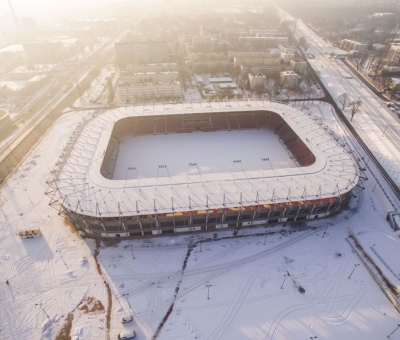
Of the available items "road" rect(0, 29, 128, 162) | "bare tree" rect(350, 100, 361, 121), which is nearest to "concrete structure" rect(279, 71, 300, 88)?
"bare tree" rect(350, 100, 361, 121)

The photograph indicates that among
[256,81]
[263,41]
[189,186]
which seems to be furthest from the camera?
[263,41]

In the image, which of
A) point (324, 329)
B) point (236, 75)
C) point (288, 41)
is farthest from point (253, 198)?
point (288, 41)

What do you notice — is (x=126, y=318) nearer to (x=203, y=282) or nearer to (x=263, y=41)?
(x=203, y=282)

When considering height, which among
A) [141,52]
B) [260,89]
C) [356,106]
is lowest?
[260,89]

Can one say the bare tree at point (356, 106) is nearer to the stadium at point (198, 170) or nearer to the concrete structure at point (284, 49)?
the stadium at point (198, 170)

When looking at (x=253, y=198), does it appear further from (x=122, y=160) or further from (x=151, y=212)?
(x=122, y=160)

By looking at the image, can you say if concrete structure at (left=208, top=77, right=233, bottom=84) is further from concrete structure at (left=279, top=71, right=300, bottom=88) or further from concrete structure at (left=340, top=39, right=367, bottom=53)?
concrete structure at (left=340, top=39, right=367, bottom=53)

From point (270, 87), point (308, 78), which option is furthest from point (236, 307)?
point (308, 78)
